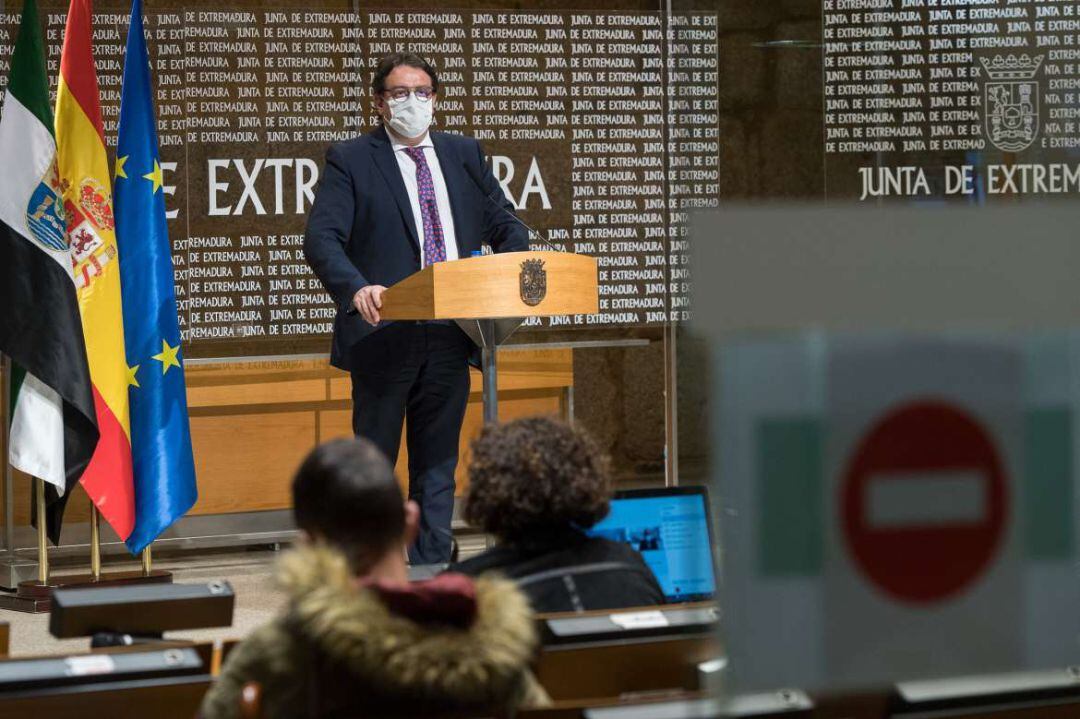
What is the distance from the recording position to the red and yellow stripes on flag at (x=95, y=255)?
17.0 feet

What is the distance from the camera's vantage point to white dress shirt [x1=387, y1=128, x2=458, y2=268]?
4879 mm

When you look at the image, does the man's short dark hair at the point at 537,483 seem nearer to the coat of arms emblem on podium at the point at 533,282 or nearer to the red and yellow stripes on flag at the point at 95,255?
the coat of arms emblem on podium at the point at 533,282

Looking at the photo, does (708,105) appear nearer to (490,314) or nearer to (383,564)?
(490,314)

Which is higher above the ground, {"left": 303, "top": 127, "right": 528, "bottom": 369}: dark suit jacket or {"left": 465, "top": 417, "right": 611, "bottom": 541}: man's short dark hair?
{"left": 303, "top": 127, "right": 528, "bottom": 369}: dark suit jacket

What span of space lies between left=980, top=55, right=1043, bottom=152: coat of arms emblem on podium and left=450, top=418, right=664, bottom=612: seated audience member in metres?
3.16

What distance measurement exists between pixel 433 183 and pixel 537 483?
274cm

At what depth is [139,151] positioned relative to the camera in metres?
5.36

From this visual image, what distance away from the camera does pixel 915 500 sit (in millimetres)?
980

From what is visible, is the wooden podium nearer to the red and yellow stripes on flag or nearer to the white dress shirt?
the white dress shirt

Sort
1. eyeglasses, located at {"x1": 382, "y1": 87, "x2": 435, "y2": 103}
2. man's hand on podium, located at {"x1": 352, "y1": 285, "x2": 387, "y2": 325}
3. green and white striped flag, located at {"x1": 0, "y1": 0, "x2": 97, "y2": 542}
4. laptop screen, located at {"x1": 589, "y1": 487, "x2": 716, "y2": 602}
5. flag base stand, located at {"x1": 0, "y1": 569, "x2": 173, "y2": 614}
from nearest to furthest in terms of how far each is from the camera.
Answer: laptop screen, located at {"x1": 589, "y1": 487, "x2": 716, "y2": 602} < man's hand on podium, located at {"x1": 352, "y1": 285, "x2": 387, "y2": 325} < eyeglasses, located at {"x1": 382, "y1": 87, "x2": 435, "y2": 103} < green and white striped flag, located at {"x1": 0, "y1": 0, "x2": 97, "y2": 542} < flag base stand, located at {"x1": 0, "y1": 569, "x2": 173, "y2": 614}

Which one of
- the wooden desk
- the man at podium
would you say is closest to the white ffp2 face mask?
the man at podium

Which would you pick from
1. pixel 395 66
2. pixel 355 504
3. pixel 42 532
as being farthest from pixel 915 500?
pixel 42 532

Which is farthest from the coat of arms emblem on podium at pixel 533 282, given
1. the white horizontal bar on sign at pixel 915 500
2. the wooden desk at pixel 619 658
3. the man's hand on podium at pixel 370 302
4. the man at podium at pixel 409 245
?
the white horizontal bar on sign at pixel 915 500

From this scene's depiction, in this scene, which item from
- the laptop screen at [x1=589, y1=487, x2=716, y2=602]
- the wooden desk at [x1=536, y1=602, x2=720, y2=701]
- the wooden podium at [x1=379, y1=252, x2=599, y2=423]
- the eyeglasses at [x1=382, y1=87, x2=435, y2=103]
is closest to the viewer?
the wooden desk at [x1=536, y1=602, x2=720, y2=701]
